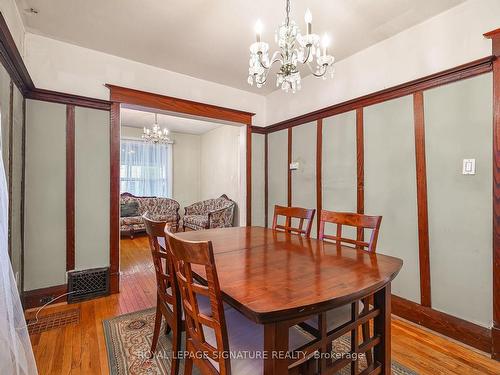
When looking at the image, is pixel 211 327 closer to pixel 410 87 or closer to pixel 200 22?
pixel 200 22

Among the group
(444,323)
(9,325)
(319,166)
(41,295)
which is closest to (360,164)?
(319,166)

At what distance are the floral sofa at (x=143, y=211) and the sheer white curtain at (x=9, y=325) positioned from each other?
A: 4.68 meters

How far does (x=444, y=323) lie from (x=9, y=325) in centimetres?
273

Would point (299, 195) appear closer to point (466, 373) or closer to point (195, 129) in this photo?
point (466, 373)

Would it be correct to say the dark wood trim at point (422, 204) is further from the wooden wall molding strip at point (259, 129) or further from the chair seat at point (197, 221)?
the chair seat at point (197, 221)

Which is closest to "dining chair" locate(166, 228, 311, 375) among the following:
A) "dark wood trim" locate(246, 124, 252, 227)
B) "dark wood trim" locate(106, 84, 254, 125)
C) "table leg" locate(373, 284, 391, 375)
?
"table leg" locate(373, 284, 391, 375)

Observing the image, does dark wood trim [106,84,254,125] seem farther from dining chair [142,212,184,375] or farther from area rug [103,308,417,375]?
area rug [103,308,417,375]

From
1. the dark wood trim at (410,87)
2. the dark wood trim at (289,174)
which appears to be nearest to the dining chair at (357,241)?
the dark wood trim at (410,87)

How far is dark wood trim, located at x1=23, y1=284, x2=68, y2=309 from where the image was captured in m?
2.36

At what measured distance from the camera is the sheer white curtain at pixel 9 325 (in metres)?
0.99

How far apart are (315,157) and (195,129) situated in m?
4.34

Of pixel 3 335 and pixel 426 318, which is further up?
pixel 3 335

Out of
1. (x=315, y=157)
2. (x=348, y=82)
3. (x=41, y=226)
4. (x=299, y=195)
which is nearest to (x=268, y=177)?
(x=299, y=195)

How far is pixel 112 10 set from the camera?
2076mm
